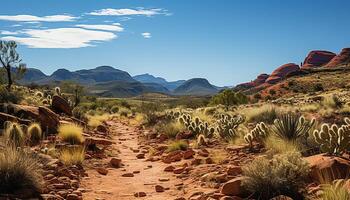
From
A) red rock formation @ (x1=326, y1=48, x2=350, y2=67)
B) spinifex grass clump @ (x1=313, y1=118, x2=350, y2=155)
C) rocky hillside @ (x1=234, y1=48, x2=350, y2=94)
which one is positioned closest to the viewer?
spinifex grass clump @ (x1=313, y1=118, x2=350, y2=155)

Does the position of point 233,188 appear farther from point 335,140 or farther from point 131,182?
point 335,140

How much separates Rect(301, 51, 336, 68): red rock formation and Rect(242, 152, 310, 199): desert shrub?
452 ft

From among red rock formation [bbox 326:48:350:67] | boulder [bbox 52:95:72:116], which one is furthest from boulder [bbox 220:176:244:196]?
red rock formation [bbox 326:48:350:67]

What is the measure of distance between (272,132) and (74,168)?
19.2ft

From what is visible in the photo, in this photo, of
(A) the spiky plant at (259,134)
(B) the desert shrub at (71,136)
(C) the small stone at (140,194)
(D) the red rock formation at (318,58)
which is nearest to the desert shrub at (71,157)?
(B) the desert shrub at (71,136)

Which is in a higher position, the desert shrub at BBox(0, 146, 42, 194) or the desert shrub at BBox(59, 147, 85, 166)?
the desert shrub at BBox(0, 146, 42, 194)

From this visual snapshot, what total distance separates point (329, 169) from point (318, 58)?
144 meters

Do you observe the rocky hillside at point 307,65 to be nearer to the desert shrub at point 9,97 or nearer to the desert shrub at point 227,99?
the desert shrub at point 227,99

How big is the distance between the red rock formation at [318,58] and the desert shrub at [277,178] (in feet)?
452

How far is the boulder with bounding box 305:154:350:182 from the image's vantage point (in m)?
7.19

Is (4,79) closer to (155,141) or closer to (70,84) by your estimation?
(70,84)

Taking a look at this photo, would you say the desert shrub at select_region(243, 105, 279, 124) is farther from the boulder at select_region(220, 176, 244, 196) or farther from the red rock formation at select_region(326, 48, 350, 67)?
the red rock formation at select_region(326, 48, 350, 67)

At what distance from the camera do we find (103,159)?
12.4m

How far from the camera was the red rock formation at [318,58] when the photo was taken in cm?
13950
